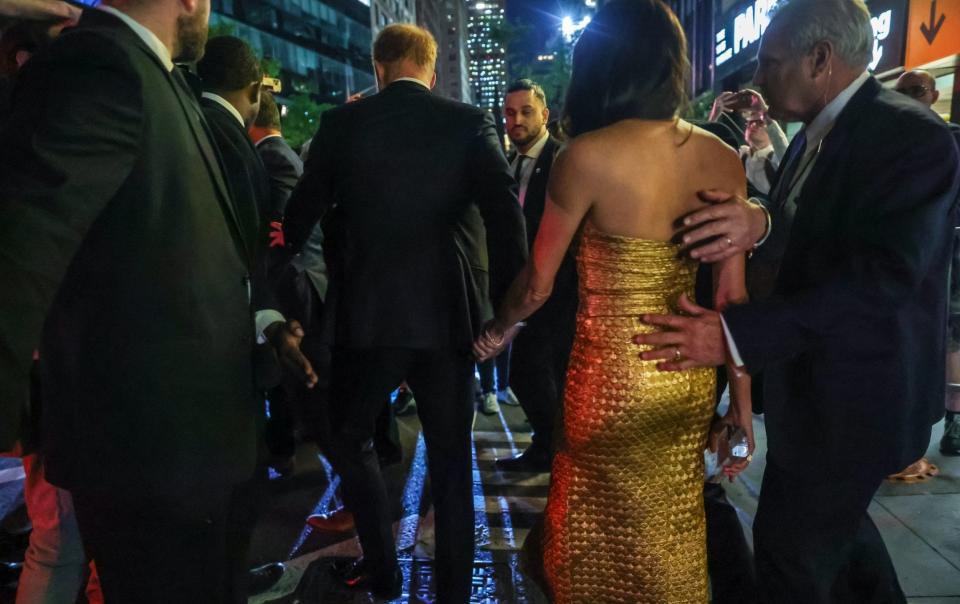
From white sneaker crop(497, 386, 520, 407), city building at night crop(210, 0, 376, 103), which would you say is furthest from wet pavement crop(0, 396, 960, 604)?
city building at night crop(210, 0, 376, 103)

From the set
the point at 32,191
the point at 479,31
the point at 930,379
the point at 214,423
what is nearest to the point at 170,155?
the point at 32,191

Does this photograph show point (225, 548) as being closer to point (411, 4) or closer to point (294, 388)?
point (294, 388)

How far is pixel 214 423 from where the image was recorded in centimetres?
145

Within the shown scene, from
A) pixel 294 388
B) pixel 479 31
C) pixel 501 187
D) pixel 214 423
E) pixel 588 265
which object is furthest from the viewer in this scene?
pixel 479 31

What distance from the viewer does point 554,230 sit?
1908 millimetres

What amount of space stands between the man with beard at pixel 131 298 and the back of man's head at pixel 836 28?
5.71 feet

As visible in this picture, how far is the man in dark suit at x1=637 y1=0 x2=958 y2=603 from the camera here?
1.62 metres

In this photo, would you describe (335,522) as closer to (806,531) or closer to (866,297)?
(806,531)

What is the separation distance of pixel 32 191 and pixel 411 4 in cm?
10345

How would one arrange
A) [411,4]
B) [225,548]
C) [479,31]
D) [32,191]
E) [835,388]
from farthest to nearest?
1. [479,31]
2. [411,4]
3. [835,388]
4. [225,548]
5. [32,191]

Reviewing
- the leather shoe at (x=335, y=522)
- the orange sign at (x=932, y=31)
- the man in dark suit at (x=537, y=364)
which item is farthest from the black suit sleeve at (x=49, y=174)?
the orange sign at (x=932, y=31)

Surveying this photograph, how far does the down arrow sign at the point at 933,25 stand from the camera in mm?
8625

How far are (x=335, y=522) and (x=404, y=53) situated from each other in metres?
2.50

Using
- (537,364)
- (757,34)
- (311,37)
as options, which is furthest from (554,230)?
(311,37)
